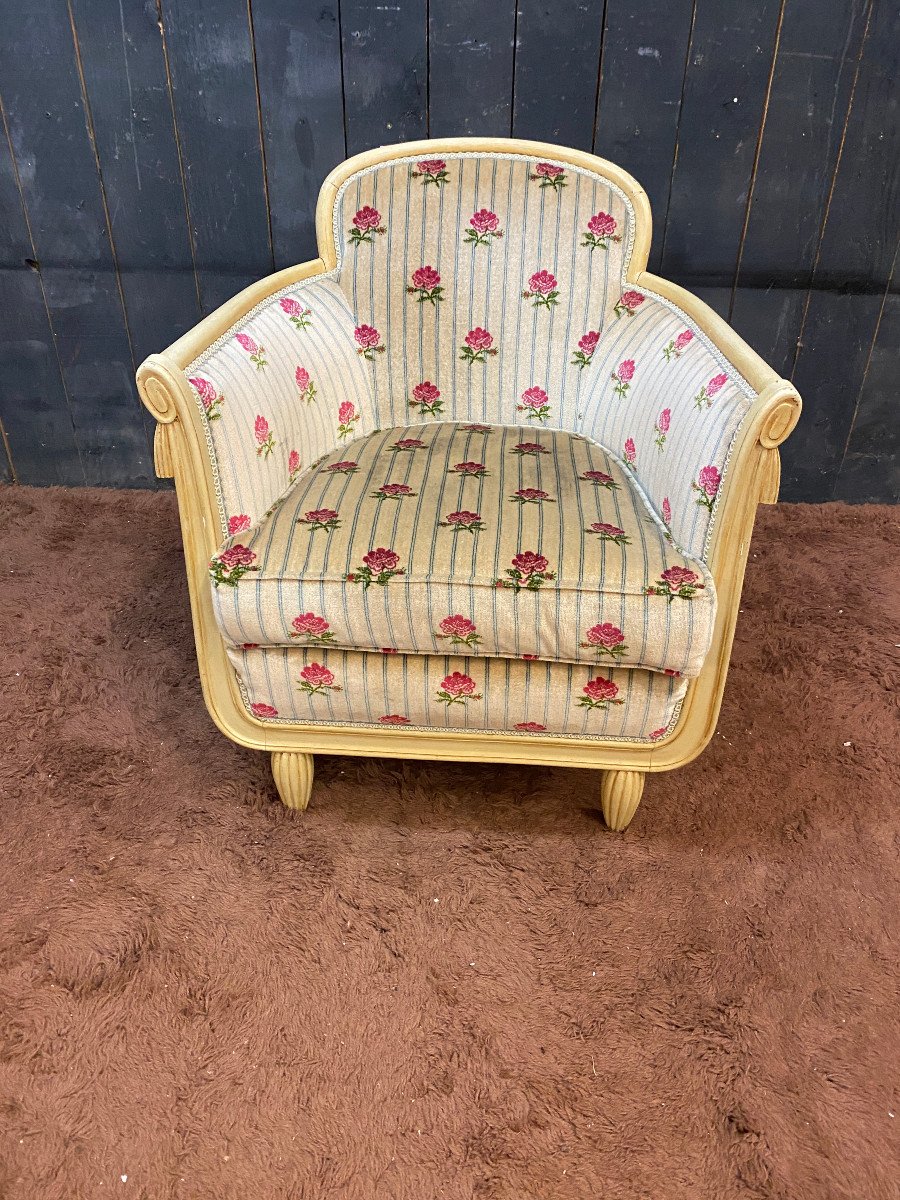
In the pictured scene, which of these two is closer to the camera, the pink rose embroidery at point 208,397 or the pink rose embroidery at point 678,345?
the pink rose embroidery at point 208,397

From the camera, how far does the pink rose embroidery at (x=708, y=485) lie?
1.02 metres

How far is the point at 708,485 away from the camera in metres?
1.03

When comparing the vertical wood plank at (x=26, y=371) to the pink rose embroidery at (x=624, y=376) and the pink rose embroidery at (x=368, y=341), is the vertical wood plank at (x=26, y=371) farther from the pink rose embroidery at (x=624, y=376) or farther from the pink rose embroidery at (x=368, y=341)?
the pink rose embroidery at (x=624, y=376)

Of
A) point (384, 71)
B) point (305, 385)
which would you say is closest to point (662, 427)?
point (305, 385)

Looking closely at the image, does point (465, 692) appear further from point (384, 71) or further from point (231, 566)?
point (384, 71)

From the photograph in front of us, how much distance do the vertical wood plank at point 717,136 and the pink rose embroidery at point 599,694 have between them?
1056 mm

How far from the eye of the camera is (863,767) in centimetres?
134

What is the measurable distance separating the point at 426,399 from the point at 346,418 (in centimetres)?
15

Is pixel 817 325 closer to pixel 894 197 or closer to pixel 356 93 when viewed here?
pixel 894 197

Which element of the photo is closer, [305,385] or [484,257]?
[305,385]

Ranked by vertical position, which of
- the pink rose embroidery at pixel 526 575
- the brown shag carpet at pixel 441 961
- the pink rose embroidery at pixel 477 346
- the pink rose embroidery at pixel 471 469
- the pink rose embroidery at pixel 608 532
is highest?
the pink rose embroidery at pixel 477 346

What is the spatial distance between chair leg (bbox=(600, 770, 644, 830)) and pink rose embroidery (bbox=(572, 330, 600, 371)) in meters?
0.65

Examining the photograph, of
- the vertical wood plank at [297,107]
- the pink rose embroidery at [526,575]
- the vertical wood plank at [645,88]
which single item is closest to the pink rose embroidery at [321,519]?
the pink rose embroidery at [526,575]

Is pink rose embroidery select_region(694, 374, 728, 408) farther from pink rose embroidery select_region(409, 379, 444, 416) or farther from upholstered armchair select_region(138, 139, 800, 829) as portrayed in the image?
pink rose embroidery select_region(409, 379, 444, 416)
